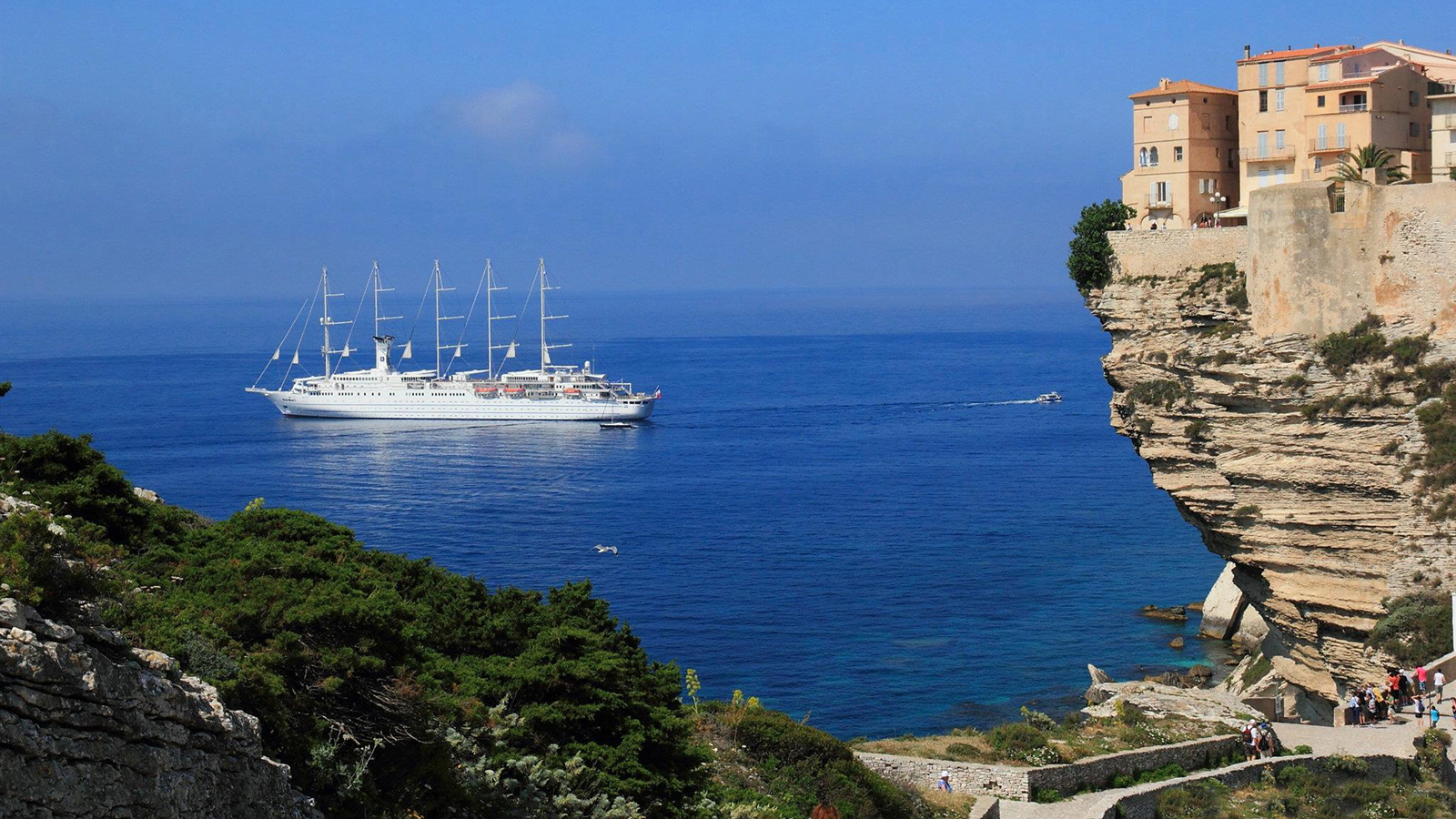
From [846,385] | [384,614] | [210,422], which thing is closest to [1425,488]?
[384,614]

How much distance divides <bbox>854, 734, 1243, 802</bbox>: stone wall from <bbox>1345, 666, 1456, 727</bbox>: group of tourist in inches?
93.8

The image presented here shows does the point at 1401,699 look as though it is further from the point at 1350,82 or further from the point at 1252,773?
the point at 1350,82

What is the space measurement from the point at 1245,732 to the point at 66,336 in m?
172

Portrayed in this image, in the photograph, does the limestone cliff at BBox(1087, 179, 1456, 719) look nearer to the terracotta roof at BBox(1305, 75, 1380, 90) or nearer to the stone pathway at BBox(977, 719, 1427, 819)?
the stone pathway at BBox(977, 719, 1427, 819)

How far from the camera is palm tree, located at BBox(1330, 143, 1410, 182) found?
24156 millimetres

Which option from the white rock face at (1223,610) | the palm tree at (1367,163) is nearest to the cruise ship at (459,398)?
the white rock face at (1223,610)

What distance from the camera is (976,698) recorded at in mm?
31391

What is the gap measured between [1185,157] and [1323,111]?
256cm

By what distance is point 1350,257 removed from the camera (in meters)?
22.8

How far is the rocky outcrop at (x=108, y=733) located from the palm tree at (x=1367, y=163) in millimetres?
20238

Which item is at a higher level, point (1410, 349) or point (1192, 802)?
point (1410, 349)

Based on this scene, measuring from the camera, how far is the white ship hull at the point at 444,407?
86.6 metres

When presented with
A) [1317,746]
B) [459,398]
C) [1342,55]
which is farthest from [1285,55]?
[459,398]

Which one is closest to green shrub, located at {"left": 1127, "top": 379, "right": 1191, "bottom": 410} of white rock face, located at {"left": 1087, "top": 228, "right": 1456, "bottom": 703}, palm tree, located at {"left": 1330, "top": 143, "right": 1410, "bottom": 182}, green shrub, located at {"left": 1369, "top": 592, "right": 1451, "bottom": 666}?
white rock face, located at {"left": 1087, "top": 228, "right": 1456, "bottom": 703}
